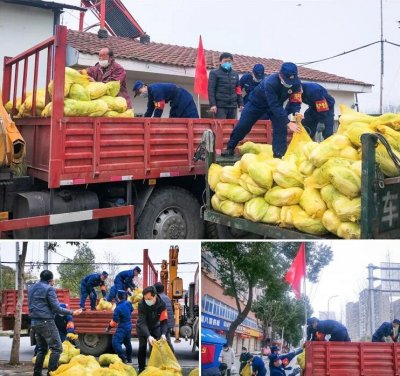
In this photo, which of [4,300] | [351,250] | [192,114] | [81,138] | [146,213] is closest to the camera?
[351,250]

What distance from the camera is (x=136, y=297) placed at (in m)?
3.91

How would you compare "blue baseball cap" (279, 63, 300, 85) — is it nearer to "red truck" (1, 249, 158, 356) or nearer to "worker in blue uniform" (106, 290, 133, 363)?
"red truck" (1, 249, 158, 356)

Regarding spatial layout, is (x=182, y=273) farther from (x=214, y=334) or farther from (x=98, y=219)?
(x=98, y=219)

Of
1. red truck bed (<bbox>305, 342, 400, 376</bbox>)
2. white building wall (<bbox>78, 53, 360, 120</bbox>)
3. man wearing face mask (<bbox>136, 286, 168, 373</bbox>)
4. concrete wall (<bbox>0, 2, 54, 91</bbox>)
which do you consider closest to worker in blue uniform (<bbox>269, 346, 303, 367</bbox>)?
red truck bed (<bbox>305, 342, 400, 376</bbox>)

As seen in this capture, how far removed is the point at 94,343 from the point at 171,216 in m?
2.24

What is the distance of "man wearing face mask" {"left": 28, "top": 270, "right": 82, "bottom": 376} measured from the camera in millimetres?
3725

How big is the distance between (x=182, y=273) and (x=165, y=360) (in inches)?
25.2

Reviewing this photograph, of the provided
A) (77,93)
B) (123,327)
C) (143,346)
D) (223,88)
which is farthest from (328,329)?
(223,88)

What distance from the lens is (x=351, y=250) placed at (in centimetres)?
347

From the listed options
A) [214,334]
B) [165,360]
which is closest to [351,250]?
[214,334]

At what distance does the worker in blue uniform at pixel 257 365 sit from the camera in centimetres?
347

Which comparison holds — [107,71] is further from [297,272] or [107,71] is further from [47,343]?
[297,272]

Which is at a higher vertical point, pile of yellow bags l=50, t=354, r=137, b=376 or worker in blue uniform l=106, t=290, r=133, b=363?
worker in blue uniform l=106, t=290, r=133, b=363

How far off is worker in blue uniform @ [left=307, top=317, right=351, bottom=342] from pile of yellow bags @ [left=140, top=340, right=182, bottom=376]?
931 millimetres
